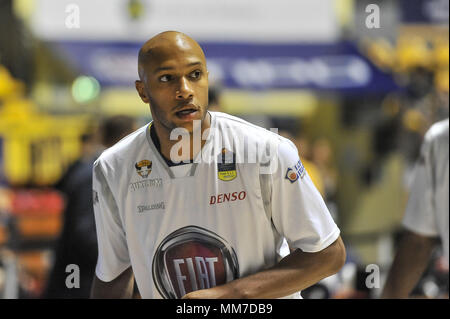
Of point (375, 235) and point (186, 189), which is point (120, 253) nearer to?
point (186, 189)

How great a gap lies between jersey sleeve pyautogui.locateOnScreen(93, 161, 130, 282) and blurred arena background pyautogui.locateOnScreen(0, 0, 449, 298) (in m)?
0.36

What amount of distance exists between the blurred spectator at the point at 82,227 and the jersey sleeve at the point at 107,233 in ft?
0.56

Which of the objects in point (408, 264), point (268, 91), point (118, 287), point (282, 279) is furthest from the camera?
point (268, 91)

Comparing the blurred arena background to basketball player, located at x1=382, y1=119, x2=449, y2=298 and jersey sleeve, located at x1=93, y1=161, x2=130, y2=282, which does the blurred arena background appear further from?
jersey sleeve, located at x1=93, y1=161, x2=130, y2=282

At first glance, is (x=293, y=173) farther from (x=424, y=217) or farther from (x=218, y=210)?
(x=424, y=217)

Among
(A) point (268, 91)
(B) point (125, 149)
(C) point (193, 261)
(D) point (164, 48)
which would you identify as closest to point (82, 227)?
(B) point (125, 149)

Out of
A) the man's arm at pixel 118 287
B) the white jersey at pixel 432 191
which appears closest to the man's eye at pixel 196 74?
the man's arm at pixel 118 287

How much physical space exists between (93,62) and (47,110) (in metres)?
7.45

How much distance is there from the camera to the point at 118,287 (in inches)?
85.8

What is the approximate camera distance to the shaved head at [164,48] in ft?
6.06

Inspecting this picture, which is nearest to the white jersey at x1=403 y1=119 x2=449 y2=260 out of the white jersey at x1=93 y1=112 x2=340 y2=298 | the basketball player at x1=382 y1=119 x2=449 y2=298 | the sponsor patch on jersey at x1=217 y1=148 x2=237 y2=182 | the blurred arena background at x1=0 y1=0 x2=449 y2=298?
the basketball player at x1=382 y1=119 x2=449 y2=298

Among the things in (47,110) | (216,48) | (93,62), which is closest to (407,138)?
(216,48)

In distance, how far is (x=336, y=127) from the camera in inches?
333

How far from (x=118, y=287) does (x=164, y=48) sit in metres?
0.79
